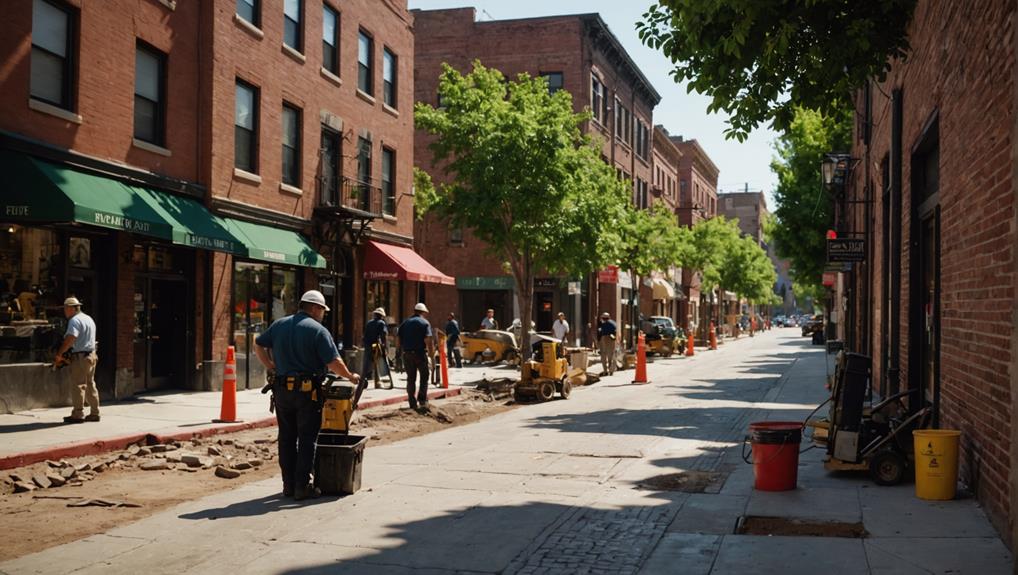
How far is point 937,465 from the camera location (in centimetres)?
865

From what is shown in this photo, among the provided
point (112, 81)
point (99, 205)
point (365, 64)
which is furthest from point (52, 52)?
point (365, 64)

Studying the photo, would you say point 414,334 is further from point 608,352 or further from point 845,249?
point 608,352

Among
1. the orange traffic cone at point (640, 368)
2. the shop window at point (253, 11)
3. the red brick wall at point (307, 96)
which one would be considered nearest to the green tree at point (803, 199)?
the orange traffic cone at point (640, 368)

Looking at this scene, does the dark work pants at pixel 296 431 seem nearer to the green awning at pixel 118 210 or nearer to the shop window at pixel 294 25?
the green awning at pixel 118 210

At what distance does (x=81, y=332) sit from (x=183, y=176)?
6.22 meters

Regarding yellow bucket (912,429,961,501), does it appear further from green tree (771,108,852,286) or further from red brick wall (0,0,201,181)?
green tree (771,108,852,286)

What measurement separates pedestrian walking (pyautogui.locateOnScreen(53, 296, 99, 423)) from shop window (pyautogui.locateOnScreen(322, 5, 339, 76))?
12.9m

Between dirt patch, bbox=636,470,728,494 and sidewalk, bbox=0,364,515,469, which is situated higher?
sidewalk, bbox=0,364,515,469

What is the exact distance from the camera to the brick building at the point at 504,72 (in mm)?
43156

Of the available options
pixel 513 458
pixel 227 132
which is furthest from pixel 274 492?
pixel 227 132

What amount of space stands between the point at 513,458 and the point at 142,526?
16.4 ft

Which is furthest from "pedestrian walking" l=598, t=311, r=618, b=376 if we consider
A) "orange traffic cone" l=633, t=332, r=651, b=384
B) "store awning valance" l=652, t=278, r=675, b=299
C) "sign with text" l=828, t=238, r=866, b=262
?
"store awning valance" l=652, t=278, r=675, b=299

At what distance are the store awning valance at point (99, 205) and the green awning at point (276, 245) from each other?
0.70 meters

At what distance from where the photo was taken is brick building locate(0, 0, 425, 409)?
15328mm
